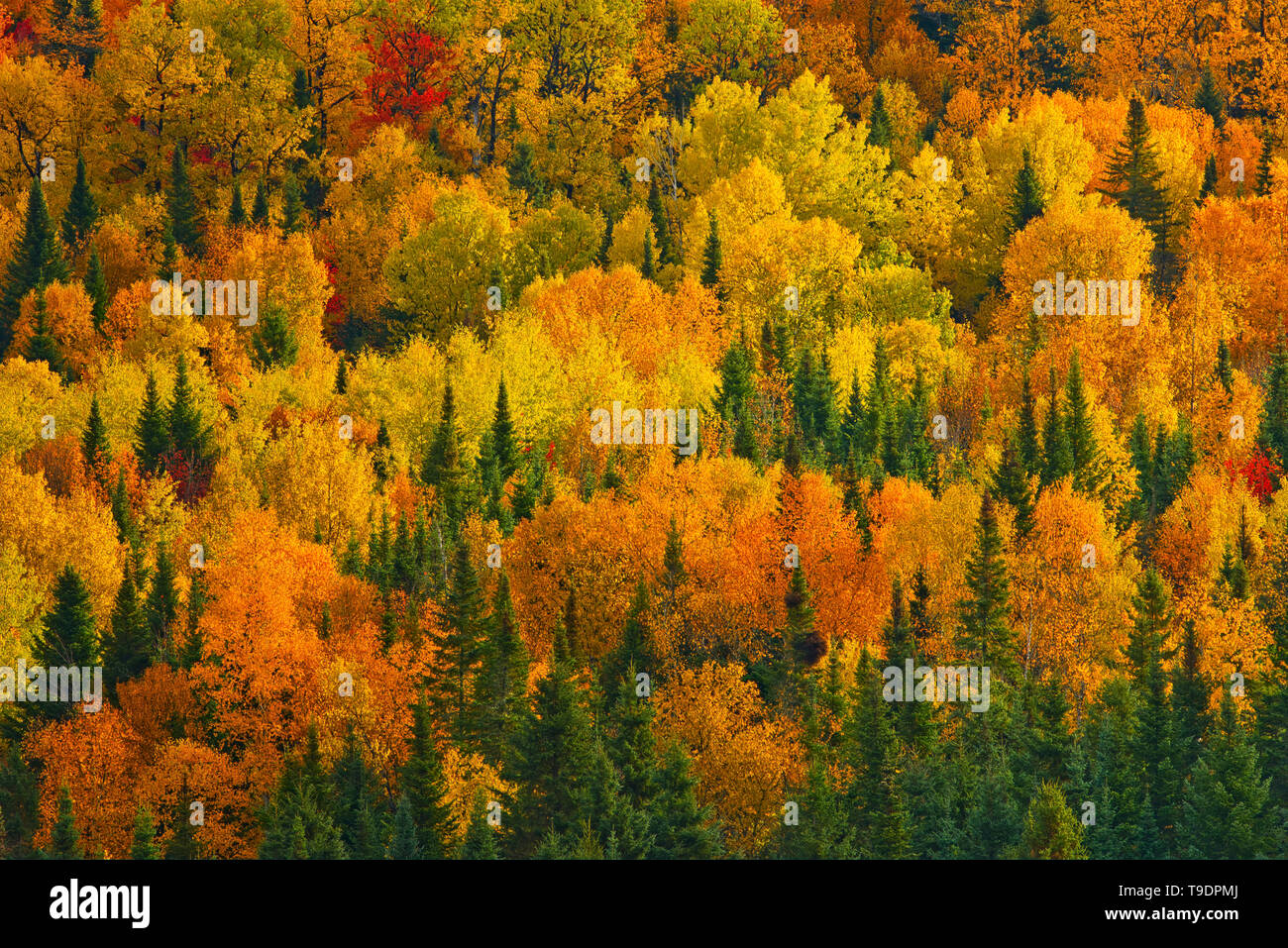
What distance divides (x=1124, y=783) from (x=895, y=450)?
4146 centimetres

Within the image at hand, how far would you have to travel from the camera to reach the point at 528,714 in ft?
328

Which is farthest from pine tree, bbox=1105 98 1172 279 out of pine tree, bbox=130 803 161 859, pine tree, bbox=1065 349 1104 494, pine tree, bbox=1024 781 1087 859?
pine tree, bbox=130 803 161 859

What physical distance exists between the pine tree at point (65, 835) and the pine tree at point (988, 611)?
41412 mm

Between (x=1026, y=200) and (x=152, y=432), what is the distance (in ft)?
192

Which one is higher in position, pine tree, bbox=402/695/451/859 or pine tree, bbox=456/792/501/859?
pine tree, bbox=402/695/451/859

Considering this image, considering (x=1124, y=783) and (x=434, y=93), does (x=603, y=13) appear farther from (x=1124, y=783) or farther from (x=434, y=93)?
(x=1124, y=783)

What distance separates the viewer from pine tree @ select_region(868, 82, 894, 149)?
161125 millimetres

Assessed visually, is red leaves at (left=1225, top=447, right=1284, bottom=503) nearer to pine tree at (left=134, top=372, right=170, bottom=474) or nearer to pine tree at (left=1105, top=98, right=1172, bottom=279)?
pine tree at (left=1105, top=98, right=1172, bottom=279)

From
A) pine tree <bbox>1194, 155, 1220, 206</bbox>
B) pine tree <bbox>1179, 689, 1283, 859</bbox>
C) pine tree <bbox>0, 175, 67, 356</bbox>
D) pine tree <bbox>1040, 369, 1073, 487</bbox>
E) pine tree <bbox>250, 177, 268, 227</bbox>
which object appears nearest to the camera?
pine tree <bbox>1179, 689, 1283, 859</bbox>

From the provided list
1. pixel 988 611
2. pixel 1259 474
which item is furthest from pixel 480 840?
pixel 1259 474

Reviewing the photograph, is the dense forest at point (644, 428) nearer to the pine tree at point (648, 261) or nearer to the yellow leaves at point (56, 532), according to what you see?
the yellow leaves at point (56, 532)

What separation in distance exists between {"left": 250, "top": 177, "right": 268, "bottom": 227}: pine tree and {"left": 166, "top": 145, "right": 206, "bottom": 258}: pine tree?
357 cm
